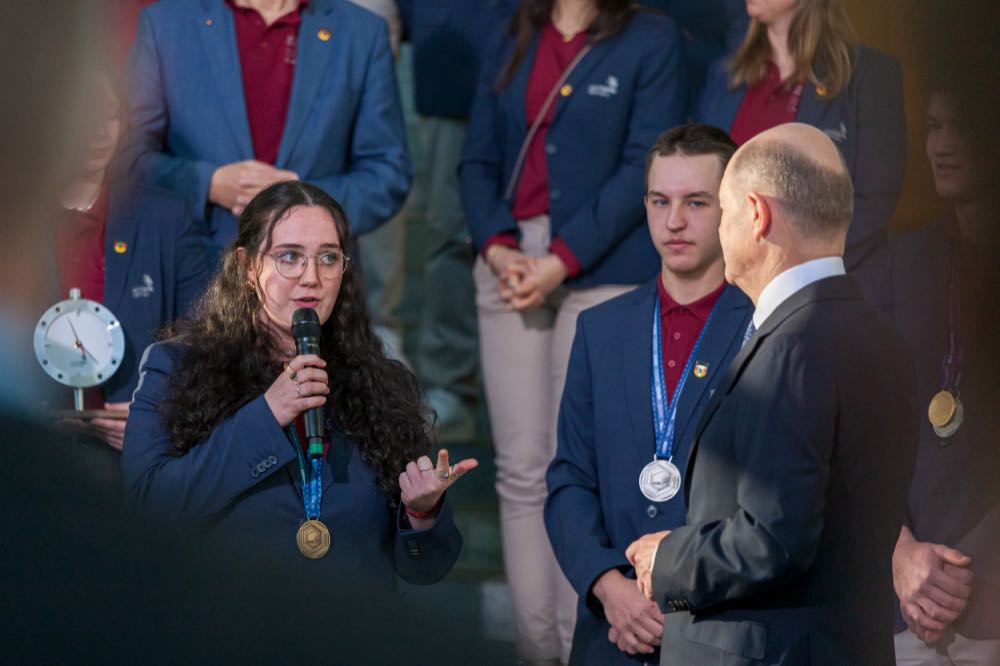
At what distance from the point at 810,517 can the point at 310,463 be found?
3.62ft

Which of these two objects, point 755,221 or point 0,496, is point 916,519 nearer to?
point 755,221

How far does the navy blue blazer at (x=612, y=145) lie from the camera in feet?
14.0

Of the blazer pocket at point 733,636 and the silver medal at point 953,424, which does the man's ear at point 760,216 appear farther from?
the silver medal at point 953,424

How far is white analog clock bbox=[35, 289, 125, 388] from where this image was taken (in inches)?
135

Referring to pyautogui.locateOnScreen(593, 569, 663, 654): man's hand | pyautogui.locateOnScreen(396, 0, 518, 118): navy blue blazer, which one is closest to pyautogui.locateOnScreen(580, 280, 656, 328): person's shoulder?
pyautogui.locateOnScreen(593, 569, 663, 654): man's hand

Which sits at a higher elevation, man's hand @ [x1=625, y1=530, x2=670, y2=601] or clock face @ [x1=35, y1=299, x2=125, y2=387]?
clock face @ [x1=35, y1=299, x2=125, y2=387]

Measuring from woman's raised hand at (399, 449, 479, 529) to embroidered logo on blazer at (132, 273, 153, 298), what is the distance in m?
1.13

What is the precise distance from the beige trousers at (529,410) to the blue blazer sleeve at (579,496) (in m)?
0.83

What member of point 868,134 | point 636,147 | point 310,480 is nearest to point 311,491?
point 310,480

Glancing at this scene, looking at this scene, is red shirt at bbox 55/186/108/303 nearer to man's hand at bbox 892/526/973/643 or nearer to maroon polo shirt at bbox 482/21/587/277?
maroon polo shirt at bbox 482/21/587/277

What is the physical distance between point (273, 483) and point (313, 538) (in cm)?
20

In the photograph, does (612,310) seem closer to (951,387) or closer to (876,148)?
(951,387)

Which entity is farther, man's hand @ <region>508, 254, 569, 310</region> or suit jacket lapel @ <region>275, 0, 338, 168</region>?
man's hand @ <region>508, 254, 569, 310</region>

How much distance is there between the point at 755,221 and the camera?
8.33 feet
